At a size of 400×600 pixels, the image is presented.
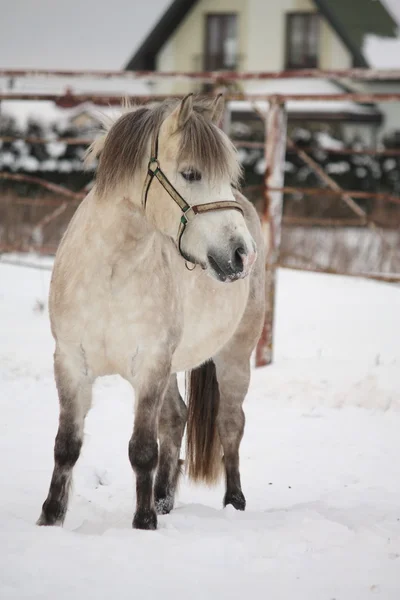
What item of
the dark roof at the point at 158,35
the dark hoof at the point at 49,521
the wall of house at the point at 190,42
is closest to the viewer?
the dark hoof at the point at 49,521

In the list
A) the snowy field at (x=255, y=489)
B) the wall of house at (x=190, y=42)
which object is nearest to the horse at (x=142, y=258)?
the snowy field at (x=255, y=489)

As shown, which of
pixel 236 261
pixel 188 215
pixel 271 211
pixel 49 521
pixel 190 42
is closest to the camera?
pixel 236 261

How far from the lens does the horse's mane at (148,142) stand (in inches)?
113

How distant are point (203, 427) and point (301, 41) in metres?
19.7

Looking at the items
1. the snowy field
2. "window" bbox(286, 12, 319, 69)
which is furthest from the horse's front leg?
"window" bbox(286, 12, 319, 69)

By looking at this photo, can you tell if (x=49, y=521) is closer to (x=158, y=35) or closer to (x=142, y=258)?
(x=142, y=258)

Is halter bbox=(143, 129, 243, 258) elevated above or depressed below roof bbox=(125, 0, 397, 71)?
below

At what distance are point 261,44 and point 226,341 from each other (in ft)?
64.3

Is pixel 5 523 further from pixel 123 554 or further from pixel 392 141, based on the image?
pixel 392 141

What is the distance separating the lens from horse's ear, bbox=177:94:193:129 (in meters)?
2.88

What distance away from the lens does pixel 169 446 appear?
155 inches

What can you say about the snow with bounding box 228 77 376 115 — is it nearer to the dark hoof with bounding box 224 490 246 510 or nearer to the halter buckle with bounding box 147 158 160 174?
the dark hoof with bounding box 224 490 246 510

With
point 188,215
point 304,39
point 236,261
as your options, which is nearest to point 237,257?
point 236,261

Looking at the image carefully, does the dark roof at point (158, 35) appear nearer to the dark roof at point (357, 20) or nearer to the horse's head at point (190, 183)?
the dark roof at point (357, 20)
